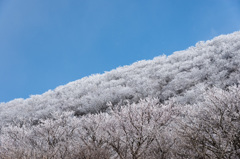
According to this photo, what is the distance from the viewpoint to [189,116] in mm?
11281

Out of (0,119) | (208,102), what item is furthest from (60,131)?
(0,119)

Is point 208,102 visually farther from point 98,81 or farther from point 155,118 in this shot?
point 98,81

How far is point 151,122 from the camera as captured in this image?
12000 mm

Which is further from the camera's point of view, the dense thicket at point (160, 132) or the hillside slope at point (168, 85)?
the hillside slope at point (168, 85)

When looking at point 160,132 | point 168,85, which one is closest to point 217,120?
point 160,132

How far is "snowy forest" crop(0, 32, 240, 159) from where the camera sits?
10133 mm

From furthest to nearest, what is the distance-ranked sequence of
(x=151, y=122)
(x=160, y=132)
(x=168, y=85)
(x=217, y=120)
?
1. (x=168, y=85)
2. (x=160, y=132)
3. (x=151, y=122)
4. (x=217, y=120)

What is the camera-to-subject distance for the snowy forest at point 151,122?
33.2ft

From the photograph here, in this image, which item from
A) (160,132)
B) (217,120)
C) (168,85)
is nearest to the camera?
(217,120)

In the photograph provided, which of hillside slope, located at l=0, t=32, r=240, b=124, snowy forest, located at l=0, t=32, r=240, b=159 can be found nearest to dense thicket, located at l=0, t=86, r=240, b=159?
snowy forest, located at l=0, t=32, r=240, b=159

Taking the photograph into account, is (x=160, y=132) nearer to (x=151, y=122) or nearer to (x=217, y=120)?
(x=151, y=122)

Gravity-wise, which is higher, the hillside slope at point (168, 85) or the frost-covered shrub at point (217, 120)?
the hillside slope at point (168, 85)

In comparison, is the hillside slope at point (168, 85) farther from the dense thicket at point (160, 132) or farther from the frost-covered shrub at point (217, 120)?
the frost-covered shrub at point (217, 120)

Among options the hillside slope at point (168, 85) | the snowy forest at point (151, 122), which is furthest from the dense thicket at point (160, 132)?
the hillside slope at point (168, 85)
